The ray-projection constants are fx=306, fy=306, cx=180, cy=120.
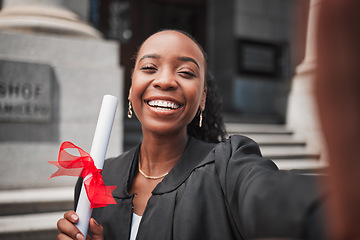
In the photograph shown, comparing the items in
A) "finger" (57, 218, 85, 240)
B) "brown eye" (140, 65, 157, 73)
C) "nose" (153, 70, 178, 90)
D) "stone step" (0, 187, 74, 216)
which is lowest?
"stone step" (0, 187, 74, 216)

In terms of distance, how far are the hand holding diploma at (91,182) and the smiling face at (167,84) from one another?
0.24 m

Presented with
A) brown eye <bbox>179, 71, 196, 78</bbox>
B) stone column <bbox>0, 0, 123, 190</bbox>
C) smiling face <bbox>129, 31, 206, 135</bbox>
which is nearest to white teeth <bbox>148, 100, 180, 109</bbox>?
smiling face <bbox>129, 31, 206, 135</bbox>

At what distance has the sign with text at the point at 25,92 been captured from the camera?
11.5 ft

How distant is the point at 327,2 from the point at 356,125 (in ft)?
0.50

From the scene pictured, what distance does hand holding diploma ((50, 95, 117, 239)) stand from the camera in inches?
46.3

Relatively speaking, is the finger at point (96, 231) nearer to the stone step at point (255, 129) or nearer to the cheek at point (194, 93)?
the cheek at point (194, 93)

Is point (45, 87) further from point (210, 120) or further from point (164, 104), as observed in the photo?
point (164, 104)

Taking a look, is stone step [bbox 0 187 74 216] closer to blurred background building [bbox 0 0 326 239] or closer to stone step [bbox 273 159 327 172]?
blurred background building [bbox 0 0 326 239]

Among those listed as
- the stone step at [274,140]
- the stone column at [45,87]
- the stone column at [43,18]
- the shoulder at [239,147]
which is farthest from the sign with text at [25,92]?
the stone step at [274,140]

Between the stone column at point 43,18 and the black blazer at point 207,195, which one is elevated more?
the stone column at point 43,18

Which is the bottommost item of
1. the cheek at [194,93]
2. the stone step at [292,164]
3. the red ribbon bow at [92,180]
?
the stone step at [292,164]

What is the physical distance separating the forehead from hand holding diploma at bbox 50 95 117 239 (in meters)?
0.38

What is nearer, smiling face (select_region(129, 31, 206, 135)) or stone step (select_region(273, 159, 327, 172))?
smiling face (select_region(129, 31, 206, 135))

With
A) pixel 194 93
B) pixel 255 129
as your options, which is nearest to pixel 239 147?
pixel 194 93
